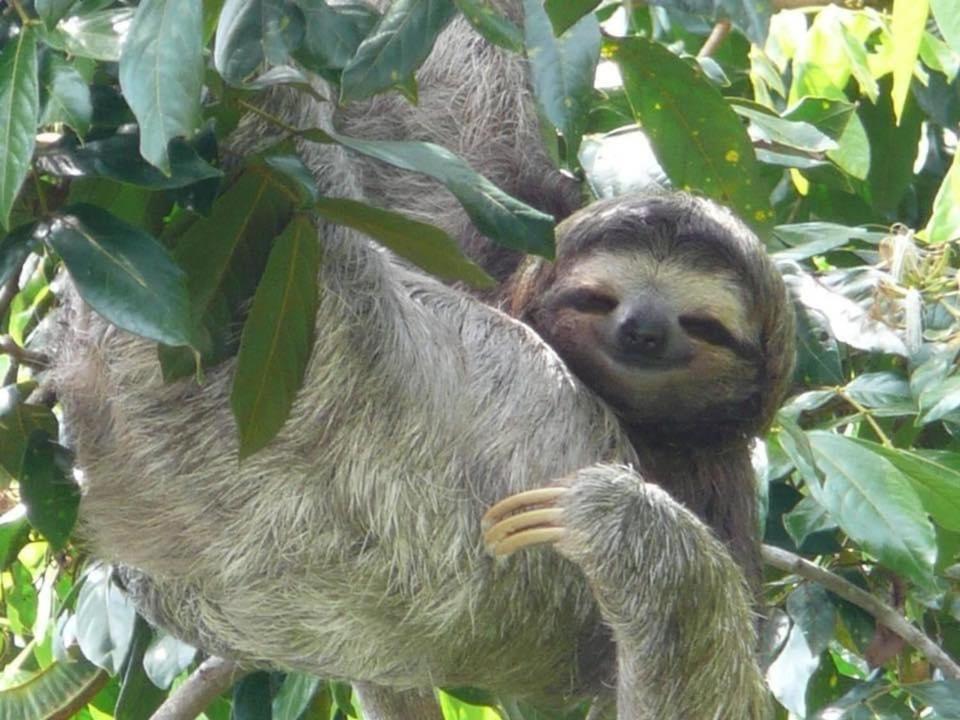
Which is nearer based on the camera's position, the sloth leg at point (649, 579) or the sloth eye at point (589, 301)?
the sloth leg at point (649, 579)

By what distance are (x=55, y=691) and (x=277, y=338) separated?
268cm

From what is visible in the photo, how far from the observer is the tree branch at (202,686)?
5535 mm

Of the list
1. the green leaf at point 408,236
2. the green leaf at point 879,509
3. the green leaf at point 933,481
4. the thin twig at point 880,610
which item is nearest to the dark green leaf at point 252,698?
the thin twig at point 880,610

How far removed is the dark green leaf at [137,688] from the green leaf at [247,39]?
2997 millimetres

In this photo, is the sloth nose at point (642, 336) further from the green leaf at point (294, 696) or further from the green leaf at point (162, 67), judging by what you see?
the green leaf at point (162, 67)

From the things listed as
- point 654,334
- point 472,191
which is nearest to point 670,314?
point 654,334

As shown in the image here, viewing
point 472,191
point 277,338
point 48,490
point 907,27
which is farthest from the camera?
point 48,490

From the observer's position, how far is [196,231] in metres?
3.41

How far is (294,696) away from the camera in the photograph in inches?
217

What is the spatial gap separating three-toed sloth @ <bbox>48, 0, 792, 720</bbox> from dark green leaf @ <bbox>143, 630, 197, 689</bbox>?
43 cm

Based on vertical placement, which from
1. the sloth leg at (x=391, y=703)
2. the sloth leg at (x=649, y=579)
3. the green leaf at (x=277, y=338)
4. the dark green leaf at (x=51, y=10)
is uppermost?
the dark green leaf at (x=51, y=10)

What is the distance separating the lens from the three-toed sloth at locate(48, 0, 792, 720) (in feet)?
13.8

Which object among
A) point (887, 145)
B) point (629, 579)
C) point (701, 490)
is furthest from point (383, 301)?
point (887, 145)

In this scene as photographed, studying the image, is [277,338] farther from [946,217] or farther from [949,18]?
[946,217]
